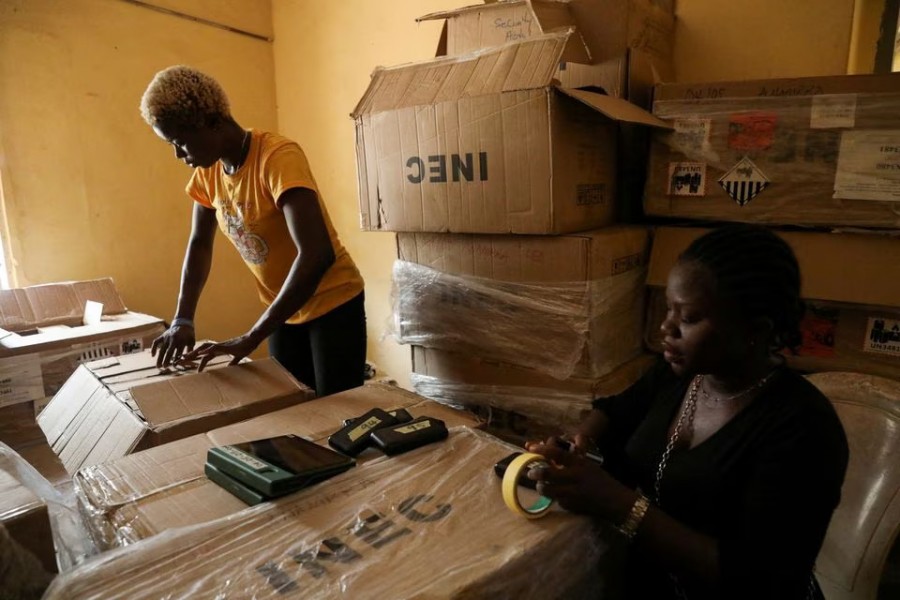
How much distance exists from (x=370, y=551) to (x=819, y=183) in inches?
44.3

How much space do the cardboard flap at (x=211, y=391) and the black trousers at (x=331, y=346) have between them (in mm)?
172

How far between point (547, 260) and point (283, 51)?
237 cm

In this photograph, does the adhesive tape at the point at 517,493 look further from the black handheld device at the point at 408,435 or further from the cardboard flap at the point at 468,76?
the cardboard flap at the point at 468,76

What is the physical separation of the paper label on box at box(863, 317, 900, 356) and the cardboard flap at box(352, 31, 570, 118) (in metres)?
0.82

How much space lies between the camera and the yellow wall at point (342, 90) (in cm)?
250

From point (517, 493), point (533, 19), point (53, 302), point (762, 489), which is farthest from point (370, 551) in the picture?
point (53, 302)

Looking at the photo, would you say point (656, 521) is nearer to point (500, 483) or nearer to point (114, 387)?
point (500, 483)

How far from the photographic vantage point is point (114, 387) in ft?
3.98

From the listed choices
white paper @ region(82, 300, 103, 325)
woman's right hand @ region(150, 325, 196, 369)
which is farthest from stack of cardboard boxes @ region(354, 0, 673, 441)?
white paper @ region(82, 300, 103, 325)

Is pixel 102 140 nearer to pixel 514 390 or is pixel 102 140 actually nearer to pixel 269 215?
pixel 269 215

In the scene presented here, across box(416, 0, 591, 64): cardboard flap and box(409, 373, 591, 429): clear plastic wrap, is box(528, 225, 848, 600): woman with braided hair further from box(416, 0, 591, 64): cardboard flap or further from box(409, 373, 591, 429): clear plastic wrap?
box(416, 0, 591, 64): cardboard flap

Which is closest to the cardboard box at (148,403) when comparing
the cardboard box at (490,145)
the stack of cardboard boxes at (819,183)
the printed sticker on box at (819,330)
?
the cardboard box at (490,145)

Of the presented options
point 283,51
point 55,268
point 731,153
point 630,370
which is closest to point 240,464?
point 630,370

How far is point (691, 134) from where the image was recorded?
1.31 meters
